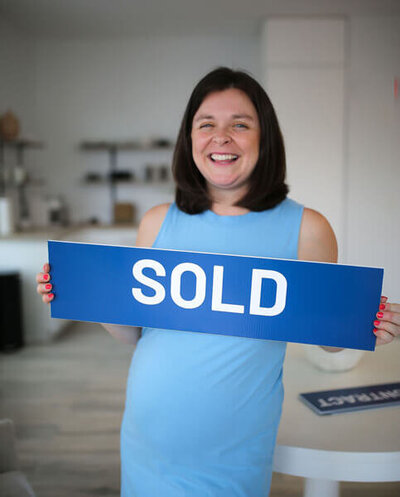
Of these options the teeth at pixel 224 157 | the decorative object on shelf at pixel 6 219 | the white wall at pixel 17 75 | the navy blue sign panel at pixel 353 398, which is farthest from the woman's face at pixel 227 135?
the white wall at pixel 17 75

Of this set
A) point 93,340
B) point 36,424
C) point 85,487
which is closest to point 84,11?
point 93,340

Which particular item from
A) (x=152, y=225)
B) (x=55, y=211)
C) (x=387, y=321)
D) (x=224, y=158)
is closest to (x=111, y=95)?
(x=55, y=211)

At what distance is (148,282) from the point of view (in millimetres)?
907

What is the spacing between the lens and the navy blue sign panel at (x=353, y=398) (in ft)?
3.37

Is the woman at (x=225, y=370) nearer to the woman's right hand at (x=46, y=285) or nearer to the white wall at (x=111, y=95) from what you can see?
the woman's right hand at (x=46, y=285)

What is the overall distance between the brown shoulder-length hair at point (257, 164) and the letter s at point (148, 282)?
166mm

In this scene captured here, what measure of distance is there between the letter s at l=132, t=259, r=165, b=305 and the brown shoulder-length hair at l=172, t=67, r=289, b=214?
17 centimetres

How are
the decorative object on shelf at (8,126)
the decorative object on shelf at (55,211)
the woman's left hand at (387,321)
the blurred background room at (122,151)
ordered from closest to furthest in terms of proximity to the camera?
the woman's left hand at (387,321) < the blurred background room at (122,151) < the decorative object on shelf at (8,126) < the decorative object on shelf at (55,211)

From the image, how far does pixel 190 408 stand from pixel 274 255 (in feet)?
1.17

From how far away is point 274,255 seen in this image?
0.91 m

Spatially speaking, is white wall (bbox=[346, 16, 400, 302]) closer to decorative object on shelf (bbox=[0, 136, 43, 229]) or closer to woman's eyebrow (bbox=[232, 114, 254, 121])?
woman's eyebrow (bbox=[232, 114, 254, 121])

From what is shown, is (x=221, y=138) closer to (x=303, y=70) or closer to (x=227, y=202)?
(x=227, y=202)

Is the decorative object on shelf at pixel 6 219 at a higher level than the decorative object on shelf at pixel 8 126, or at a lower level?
lower

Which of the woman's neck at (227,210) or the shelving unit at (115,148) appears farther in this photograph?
the shelving unit at (115,148)
